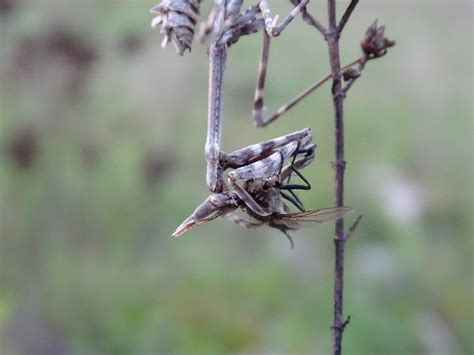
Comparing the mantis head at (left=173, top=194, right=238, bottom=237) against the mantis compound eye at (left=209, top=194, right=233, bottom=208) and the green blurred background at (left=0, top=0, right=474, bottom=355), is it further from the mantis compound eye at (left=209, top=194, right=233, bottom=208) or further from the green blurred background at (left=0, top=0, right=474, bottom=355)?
the green blurred background at (left=0, top=0, right=474, bottom=355)

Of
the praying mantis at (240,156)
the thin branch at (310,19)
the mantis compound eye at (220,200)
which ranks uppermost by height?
the thin branch at (310,19)

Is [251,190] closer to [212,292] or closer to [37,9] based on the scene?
[212,292]

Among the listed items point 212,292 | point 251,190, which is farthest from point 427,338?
point 251,190

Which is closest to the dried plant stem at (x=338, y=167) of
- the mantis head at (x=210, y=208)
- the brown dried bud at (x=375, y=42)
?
the brown dried bud at (x=375, y=42)

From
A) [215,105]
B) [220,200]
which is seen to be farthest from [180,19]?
[220,200]

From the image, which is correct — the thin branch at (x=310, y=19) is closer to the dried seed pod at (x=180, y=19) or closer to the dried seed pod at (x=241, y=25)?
the dried seed pod at (x=241, y=25)

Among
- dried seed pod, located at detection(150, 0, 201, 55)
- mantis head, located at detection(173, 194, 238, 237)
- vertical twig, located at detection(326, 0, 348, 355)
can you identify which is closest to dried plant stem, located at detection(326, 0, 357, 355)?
vertical twig, located at detection(326, 0, 348, 355)
